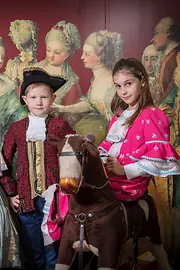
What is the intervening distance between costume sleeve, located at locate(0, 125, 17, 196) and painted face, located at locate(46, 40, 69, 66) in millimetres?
599

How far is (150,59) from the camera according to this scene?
2703mm

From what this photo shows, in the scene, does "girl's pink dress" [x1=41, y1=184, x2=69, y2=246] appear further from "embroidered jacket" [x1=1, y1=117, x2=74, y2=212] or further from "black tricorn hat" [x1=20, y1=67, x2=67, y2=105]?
"black tricorn hat" [x1=20, y1=67, x2=67, y2=105]

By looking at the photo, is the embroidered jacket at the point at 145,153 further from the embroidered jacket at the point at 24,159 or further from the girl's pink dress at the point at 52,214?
the embroidered jacket at the point at 24,159

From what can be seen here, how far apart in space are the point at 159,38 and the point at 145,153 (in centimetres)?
92

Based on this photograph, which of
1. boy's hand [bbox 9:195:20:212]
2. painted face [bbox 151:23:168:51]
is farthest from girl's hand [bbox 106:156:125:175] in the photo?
painted face [bbox 151:23:168:51]

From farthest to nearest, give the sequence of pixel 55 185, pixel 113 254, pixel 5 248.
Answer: pixel 5 248
pixel 55 185
pixel 113 254

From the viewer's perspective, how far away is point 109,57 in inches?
108

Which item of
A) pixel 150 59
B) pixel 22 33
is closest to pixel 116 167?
pixel 150 59

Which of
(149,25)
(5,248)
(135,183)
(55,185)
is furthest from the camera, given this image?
(149,25)

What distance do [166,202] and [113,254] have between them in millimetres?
896

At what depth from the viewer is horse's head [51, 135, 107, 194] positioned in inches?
72.3

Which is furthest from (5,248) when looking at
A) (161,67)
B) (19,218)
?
(161,67)

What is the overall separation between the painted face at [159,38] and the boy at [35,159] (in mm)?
692

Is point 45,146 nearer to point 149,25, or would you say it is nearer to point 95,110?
point 95,110
